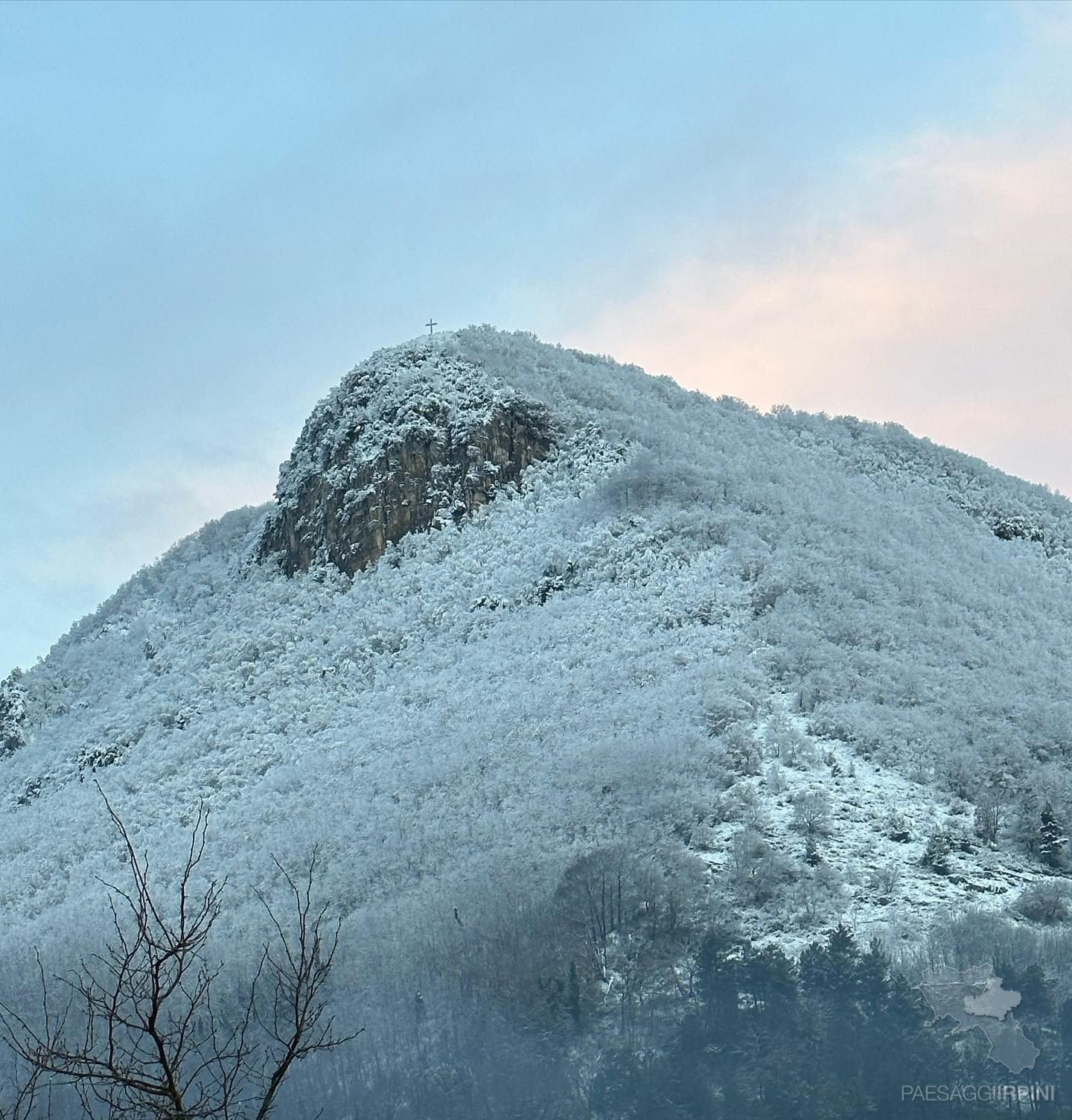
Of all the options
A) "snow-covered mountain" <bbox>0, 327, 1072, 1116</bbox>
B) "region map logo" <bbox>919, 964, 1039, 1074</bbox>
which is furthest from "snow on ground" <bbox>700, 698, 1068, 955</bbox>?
"region map logo" <bbox>919, 964, 1039, 1074</bbox>

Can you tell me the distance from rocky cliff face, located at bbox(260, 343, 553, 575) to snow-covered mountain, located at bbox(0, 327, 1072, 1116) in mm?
268

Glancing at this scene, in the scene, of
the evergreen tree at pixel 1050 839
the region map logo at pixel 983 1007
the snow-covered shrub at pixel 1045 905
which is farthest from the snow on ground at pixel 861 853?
the region map logo at pixel 983 1007

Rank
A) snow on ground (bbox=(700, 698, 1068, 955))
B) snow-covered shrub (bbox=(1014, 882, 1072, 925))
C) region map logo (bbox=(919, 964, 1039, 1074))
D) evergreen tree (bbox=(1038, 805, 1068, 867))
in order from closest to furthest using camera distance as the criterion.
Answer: region map logo (bbox=(919, 964, 1039, 1074)) → snow-covered shrub (bbox=(1014, 882, 1072, 925)) → snow on ground (bbox=(700, 698, 1068, 955)) → evergreen tree (bbox=(1038, 805, 1068, 867))

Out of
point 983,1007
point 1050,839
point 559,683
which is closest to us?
point 983,1007

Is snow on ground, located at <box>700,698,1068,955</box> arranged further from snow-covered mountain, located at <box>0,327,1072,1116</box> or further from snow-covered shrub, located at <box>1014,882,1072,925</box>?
snow-covered shrub, located at <box>1014,882,1072,925</box>

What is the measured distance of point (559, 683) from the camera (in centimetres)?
6481

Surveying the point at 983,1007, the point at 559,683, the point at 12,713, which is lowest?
the point at 983,1007

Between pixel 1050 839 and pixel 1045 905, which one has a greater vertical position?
pixel 1050 839

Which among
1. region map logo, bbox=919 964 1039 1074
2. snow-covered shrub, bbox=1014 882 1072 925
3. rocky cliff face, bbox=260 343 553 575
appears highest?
rocky cliff face, bbox=260 343 553 575

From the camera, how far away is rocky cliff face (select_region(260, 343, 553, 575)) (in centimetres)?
8950

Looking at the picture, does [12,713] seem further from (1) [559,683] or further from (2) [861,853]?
(2) [861,853]

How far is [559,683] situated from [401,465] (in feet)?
101

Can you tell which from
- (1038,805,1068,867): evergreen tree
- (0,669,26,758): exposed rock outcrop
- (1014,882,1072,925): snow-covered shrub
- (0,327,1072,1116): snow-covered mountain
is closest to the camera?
(1014,882,1072,925): snow-covered shrub

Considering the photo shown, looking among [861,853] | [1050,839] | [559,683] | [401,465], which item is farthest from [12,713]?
[1050,839]
